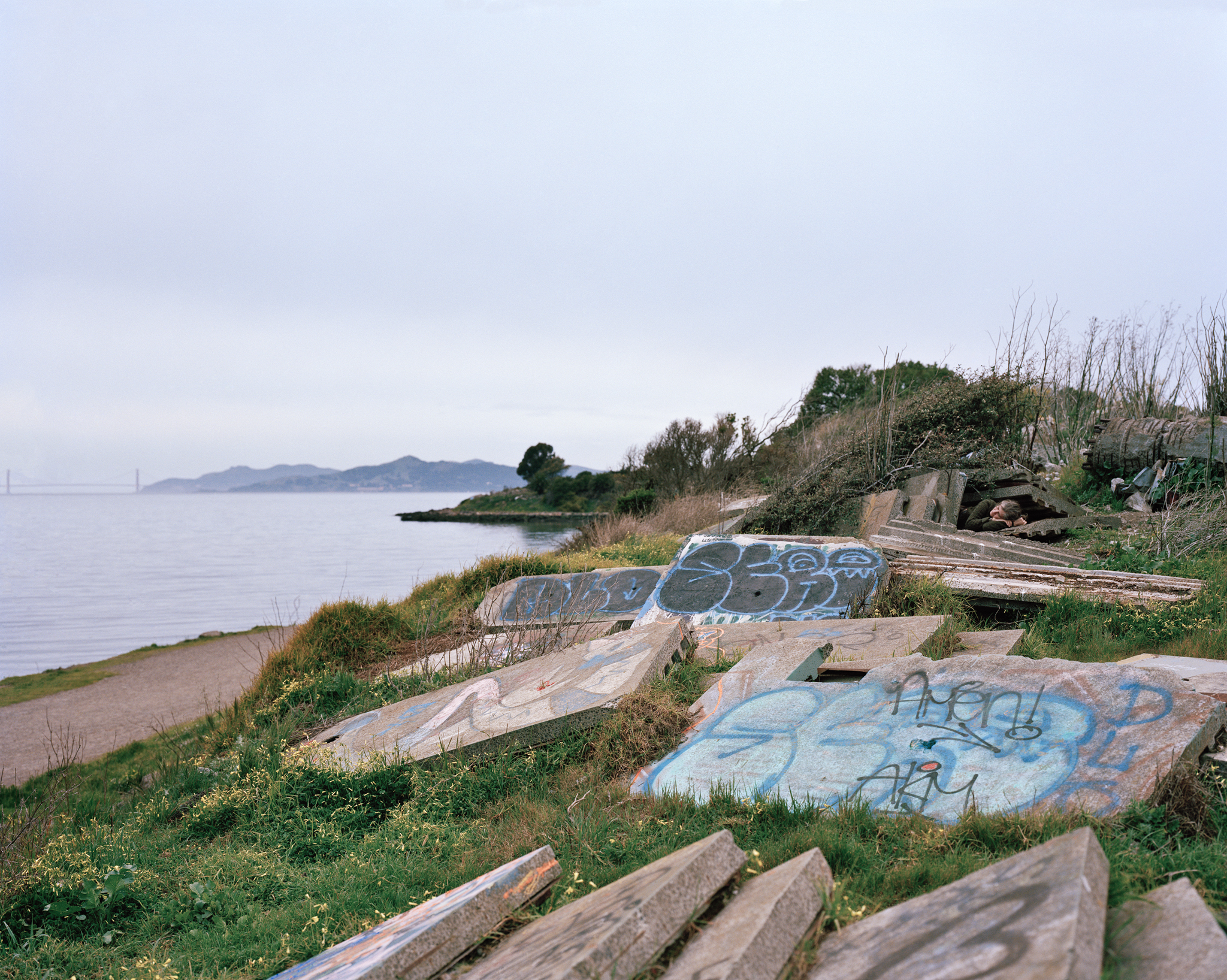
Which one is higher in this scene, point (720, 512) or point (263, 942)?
point (720, 512)

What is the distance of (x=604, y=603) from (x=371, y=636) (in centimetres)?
277

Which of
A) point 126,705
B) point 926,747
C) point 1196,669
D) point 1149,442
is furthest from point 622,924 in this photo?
point 126,705

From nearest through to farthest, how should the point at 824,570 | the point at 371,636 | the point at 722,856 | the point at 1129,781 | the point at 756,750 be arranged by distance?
the point at 722,856 → the point at 1129,781 → the point at 756,750 → the point at 824,570 → the point at 371,636

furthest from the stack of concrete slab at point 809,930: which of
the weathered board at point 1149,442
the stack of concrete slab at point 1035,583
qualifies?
the weathered board at point 1149,442

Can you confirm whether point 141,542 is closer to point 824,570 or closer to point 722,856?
point 824,570

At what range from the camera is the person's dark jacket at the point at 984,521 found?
32.0 ft

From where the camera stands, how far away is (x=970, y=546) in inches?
322

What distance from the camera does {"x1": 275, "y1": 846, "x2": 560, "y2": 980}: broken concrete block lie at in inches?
81.2

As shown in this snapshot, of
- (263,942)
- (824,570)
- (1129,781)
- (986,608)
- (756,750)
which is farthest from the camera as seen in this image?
(824,570)

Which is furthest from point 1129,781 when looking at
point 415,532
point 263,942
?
point 415,532

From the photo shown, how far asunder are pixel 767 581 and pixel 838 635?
71.3 inches

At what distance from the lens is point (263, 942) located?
3.02m

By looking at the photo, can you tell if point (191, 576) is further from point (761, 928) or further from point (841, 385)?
point (761, 928)

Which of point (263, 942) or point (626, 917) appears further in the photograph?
point (263, 942)
